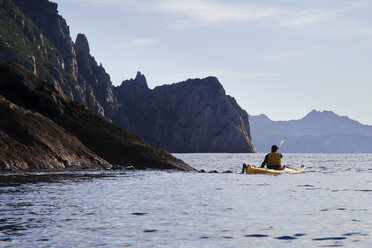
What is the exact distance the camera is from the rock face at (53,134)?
4653cm

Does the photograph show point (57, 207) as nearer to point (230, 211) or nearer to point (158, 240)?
point (230, 211)

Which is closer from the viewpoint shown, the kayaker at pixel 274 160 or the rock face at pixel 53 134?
the rock face at pixel 53 134

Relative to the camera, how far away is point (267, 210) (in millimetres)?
19547

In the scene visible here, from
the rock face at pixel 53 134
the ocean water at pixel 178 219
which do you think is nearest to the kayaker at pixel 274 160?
the rock face at pixel 53 134

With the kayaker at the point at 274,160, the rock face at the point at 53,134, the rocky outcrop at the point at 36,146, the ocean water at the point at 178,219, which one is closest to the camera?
the ocean water at the point at 178,219

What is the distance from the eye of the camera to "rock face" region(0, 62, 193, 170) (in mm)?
46531

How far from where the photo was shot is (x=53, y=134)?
167ft

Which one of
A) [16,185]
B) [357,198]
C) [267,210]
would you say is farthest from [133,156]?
[267,210]

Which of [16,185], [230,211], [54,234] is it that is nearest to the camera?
[54,234]

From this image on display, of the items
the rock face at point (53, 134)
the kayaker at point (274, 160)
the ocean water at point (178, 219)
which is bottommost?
the ocean water at point (178, 219)

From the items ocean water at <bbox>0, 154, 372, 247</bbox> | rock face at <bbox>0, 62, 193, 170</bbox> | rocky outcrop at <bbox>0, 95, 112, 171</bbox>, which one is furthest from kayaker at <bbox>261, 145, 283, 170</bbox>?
ocean water at <bbox>0, 154, 372, 247</bbox>

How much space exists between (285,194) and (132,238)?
50.3 feet

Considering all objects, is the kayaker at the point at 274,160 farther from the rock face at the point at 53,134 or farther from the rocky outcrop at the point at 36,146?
the rocky outcrop at the point at 36,146

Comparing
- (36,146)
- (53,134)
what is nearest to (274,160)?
(53,134)
